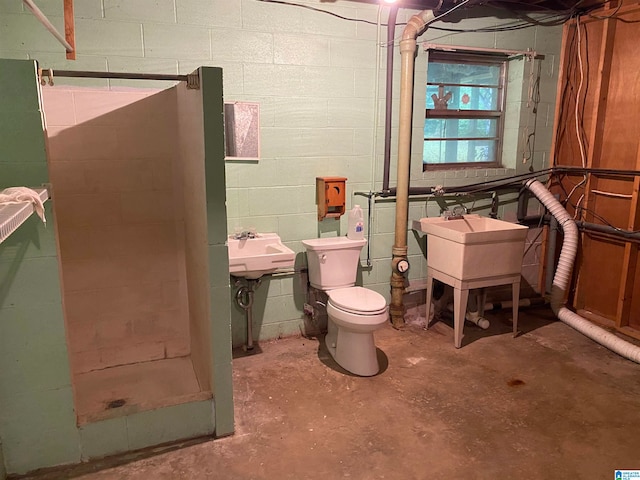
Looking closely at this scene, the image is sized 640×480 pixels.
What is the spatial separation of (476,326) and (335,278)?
1.26 metres

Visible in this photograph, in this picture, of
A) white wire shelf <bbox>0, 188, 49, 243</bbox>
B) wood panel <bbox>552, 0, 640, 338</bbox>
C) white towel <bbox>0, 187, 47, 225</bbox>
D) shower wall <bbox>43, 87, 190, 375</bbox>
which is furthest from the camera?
wood panel <bbox>552, 0, 640, 338</bbox>

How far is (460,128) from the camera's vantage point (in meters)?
3.83

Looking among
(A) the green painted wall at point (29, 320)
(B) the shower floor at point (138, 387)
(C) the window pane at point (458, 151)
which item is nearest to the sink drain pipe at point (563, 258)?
(C) the window pane at point (458, 151)

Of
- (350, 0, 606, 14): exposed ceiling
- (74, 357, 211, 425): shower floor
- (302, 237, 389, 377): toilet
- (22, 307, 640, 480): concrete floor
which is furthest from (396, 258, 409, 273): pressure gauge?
(350, 0, 606, 14): exposed ceiling

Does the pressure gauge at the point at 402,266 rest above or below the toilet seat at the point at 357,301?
above

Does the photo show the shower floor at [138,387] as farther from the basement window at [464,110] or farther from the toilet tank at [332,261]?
the basement window at [464,110]

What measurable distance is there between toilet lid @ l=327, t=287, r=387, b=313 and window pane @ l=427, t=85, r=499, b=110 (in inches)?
62.8

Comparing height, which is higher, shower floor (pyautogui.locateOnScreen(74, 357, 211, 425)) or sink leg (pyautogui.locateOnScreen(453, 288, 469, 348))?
sink leg (pyautogui.locateOnScreen(453, 288, 469, 348))

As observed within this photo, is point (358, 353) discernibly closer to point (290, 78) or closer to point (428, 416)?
point (428, 416)

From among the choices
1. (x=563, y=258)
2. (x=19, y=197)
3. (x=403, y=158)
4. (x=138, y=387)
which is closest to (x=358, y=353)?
(x=138, y=387)

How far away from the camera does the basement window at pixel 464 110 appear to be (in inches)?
143

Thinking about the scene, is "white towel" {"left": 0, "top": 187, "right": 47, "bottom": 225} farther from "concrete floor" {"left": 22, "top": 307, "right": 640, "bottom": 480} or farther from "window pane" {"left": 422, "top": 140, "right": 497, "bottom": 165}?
"window pane" {"left": 422, "top": 140, "right": 497, "bottom": 165}

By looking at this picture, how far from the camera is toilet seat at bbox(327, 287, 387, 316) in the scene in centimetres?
280

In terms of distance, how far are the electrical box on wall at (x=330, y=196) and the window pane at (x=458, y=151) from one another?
827 mm
